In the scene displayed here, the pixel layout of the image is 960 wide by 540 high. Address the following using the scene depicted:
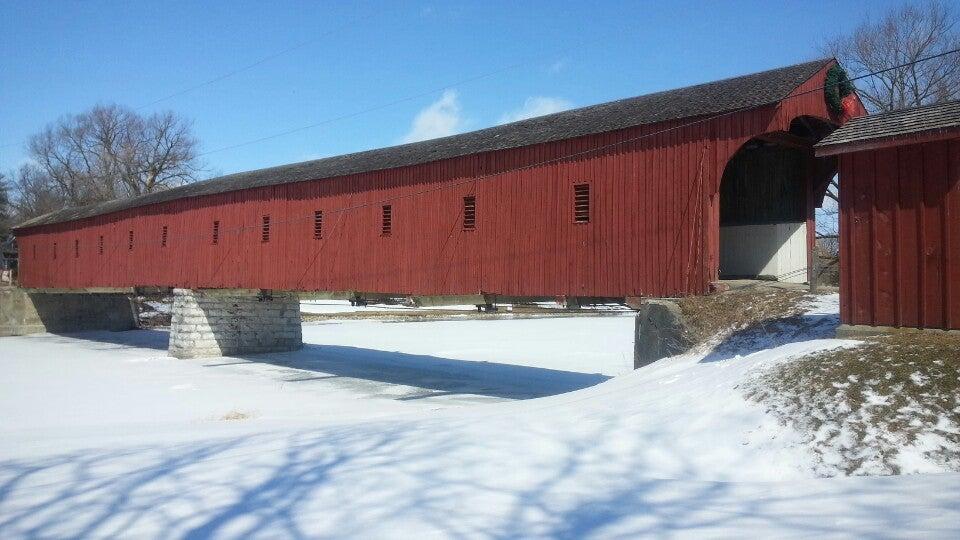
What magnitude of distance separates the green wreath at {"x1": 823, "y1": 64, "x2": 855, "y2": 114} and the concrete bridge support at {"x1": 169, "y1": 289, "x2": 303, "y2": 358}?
1466cm

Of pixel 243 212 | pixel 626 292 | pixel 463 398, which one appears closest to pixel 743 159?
pixel 626 292

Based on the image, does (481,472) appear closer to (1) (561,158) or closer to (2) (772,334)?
(2) (772,334)

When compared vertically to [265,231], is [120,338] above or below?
below

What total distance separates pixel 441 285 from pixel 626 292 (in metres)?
4.41

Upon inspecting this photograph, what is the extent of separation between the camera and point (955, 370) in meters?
6.16

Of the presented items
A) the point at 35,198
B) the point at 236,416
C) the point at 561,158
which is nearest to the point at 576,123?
the point at 561,158

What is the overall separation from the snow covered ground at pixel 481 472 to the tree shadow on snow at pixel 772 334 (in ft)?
0.16

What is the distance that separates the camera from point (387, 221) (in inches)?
653

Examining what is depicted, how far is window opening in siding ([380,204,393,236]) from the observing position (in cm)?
1647

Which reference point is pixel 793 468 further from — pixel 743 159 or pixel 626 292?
pixel 743 159

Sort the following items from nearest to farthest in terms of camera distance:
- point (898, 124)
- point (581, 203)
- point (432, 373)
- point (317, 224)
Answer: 1. point (898, 124)
2. point (581, 203)
3. point (317, 224)
4. point (432, 373)

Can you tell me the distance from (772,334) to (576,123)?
584 cm

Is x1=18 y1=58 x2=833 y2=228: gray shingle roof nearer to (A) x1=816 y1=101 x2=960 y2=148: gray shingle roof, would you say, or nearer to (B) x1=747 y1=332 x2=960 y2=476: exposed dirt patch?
(A) x1=816 y1=101 x2=960 y2=148: gray shingle roof

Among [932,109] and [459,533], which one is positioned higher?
[932,109]
